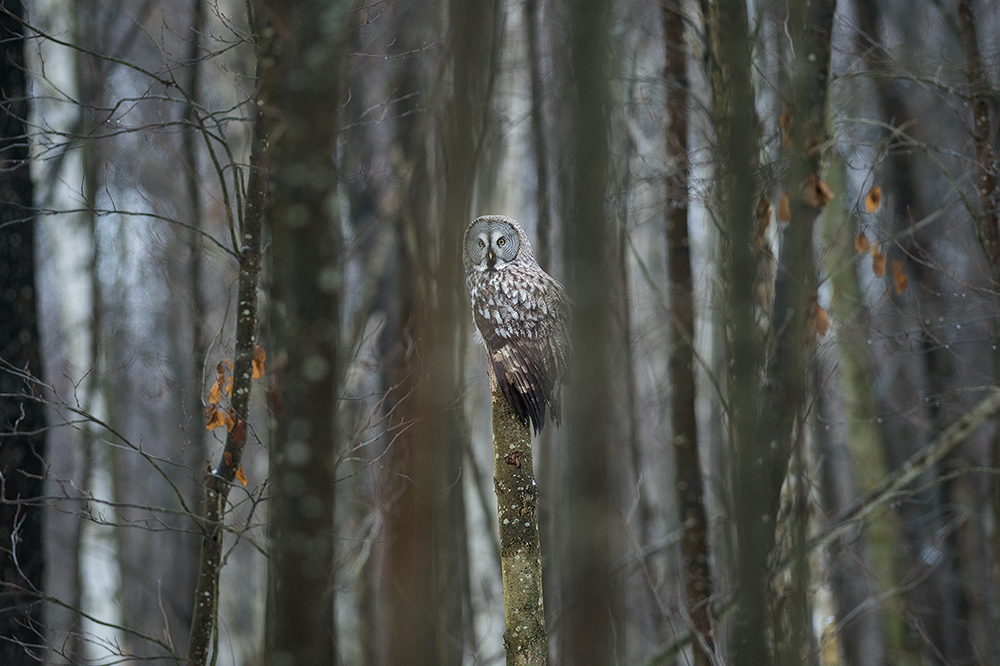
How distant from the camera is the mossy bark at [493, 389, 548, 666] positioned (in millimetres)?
3393

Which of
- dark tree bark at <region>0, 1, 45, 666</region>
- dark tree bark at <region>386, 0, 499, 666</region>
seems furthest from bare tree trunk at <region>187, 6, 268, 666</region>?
dark tree bark at <region>0, 1, 45, 666</region>

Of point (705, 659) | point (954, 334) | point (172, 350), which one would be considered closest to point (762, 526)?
point (705, 659)

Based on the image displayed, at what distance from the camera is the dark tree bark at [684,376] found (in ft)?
18.9

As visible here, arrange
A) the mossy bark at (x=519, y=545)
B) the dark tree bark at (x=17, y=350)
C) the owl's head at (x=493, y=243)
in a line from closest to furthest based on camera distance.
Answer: the mossy bark at (x=519, y=545) → the owl's head at (x=493, y=243) → the dark tree bark at (x=17, y=350)

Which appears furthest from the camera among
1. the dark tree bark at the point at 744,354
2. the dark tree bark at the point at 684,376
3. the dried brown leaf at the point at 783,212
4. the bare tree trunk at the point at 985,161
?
the dark tree bark at the point at 684,376

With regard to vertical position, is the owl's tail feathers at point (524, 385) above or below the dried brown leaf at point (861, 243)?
below

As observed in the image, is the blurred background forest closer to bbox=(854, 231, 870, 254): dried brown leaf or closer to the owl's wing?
bbox=(854, 231, 870, 254): dried brown leaf

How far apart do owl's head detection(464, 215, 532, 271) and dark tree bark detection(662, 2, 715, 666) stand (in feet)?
5.84

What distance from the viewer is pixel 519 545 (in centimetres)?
344

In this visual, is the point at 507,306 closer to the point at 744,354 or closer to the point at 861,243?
the point at 744,354

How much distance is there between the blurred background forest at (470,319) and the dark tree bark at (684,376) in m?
0.03

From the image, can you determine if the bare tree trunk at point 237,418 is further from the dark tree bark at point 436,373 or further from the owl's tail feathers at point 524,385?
the owl's tail feathers at point 524,385

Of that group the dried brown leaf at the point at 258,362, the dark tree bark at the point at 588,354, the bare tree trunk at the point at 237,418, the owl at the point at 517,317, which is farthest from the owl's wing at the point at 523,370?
the bare tree trunk at the point at 237,418

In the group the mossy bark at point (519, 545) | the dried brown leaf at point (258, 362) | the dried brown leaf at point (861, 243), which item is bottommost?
the mossy bark at point (519, 545)
